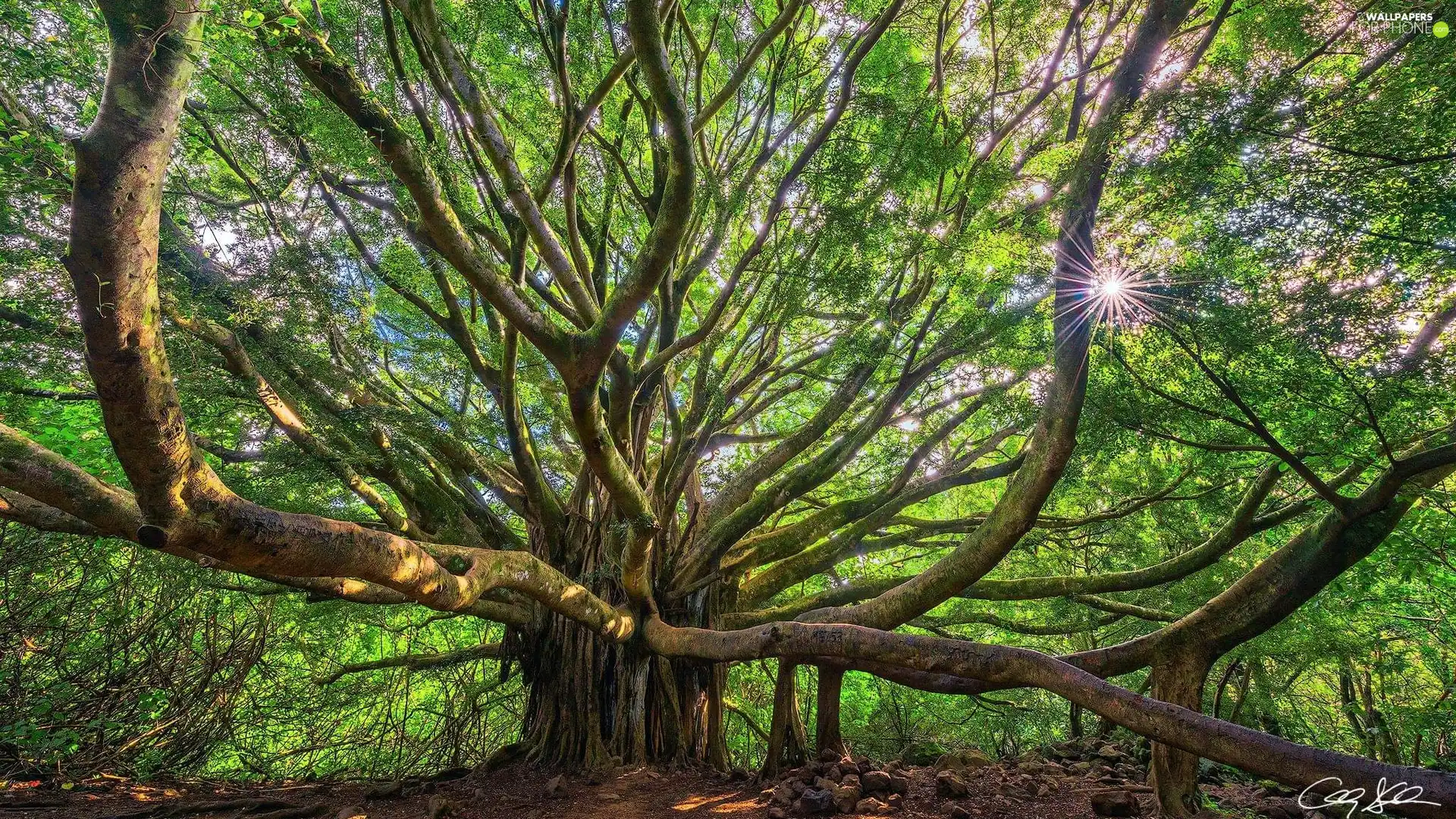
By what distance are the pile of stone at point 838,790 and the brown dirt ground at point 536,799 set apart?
97mm

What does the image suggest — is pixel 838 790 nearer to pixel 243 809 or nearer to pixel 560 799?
pixel 560 799

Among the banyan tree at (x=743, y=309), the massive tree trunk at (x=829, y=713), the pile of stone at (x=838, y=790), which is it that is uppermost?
the banyan tree at (x=743, y=309)

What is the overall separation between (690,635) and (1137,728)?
2.80m

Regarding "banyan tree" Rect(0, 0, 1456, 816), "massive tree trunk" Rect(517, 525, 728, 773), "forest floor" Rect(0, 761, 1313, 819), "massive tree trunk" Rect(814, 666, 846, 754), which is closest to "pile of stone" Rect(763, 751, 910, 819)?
"forest floor" Rect(0, 761, 1313, 819)

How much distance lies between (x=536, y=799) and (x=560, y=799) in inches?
7.3

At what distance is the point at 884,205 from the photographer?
4297 mm

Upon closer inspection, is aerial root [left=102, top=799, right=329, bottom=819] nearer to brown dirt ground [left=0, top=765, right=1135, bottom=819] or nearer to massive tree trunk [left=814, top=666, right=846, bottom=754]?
brown dirt ground [left=0, top=765, right=1135, bottom=819]

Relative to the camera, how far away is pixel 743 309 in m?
5.03

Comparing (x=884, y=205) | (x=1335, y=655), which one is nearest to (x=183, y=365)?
(x=884, y=205)

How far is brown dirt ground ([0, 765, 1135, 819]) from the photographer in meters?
3.38

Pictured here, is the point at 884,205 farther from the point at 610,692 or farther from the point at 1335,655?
the point at 1335,655

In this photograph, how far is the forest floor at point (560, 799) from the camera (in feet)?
11.0

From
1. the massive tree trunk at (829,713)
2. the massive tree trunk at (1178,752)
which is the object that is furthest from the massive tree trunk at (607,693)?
the massive tree trunk at (1178,752)

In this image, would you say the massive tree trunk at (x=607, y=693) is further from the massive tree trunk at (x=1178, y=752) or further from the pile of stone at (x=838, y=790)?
the massive tree trunk at (x=1178, y=752)
